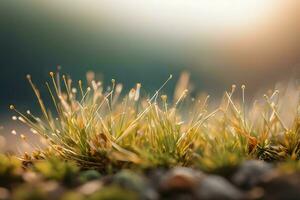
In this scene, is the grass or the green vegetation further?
the grass

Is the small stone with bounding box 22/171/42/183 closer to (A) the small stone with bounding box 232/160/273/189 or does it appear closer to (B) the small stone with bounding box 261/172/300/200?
(A) the small stone with bounding box 232/160/273/189

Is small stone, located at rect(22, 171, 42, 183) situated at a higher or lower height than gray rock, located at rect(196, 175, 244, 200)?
higher

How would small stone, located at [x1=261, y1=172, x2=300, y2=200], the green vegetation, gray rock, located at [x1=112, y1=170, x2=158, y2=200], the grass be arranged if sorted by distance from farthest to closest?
1. the grass
2. the green vegetation
3. gray rock, located at [x1=112, y1=170, x2=158, y2=200]
4. small stone, located at [x1=261, y1=172, x2=300, y2=200]

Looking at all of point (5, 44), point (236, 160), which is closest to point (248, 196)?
point (236, 160)

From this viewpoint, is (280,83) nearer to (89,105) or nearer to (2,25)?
(89,105)

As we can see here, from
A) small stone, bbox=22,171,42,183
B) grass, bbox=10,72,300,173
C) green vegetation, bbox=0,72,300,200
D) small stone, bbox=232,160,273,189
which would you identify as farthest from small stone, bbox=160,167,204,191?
grass, bbox=10,72,300,173

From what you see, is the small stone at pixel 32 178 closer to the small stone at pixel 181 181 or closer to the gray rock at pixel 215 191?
the small stone at pixel 181 181

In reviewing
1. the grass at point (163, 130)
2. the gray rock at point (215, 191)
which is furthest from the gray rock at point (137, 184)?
the grass at point (163, 130)

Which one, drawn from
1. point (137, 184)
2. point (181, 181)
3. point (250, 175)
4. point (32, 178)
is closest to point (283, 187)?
point (250, 175)
